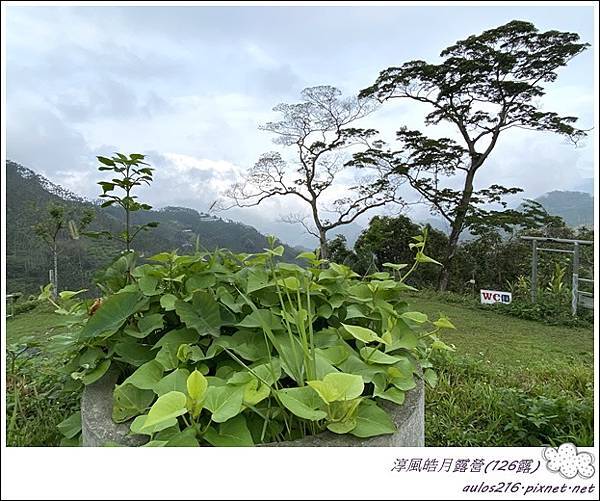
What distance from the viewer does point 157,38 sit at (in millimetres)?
1239

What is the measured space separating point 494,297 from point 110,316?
2.53m

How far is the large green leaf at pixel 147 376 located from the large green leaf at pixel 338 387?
22 cm

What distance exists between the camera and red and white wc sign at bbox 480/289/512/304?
2764 mm

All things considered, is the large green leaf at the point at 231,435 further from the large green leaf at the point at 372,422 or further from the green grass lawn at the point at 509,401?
the green grass lawn at the point at 509,401

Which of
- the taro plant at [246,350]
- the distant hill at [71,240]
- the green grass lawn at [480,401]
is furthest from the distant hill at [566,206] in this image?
the taro plant at [246,350]

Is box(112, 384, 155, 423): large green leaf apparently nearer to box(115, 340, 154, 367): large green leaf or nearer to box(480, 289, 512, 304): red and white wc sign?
box(115, 340, 154, 367): large green leaf

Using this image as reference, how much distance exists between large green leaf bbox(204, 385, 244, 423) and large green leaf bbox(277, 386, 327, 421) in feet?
0.16

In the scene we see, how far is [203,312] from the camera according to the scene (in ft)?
2.31

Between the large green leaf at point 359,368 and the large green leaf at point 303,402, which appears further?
the large green leaf at point 359,368

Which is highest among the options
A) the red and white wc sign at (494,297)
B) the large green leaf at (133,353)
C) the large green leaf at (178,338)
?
the large green leaf at (178,338)

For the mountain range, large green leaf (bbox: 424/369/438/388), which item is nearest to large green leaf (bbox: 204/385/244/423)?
large green leaf (bbox: 424/369/438/388)

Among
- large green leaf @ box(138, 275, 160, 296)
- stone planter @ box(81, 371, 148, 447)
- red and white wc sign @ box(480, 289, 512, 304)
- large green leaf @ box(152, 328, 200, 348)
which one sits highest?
large green leaf @ box(138, 275, 160, 296)

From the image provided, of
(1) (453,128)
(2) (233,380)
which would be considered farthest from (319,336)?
(1) (453,128)

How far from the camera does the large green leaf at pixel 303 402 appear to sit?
0.51 meters
